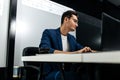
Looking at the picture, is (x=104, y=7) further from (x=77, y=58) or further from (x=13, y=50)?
(x=77, y=58)

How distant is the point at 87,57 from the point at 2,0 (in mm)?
2210

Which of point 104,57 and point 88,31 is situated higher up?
point 88,31

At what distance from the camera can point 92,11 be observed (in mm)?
5164

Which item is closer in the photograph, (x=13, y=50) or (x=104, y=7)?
(x=13, y=50)

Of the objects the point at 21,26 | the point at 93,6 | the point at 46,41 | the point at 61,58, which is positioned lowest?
the point at 61,58

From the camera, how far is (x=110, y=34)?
42.1 inches

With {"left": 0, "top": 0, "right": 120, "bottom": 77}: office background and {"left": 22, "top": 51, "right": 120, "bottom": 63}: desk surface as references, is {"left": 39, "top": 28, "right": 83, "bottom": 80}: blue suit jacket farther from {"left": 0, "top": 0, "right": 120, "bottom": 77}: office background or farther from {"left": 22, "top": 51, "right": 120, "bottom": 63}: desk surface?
{"left": 0, "top": 0, "right": 120, "bottom": 77}: office background

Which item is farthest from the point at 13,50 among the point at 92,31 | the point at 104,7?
the point at 104,7

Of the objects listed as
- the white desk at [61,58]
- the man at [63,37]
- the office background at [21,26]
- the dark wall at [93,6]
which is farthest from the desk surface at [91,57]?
the dark wall at [93,6]

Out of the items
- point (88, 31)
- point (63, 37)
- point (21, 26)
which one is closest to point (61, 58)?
point (63, 37)

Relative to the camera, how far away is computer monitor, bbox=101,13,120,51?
1.04m

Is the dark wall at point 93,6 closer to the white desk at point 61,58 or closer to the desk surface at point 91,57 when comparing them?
the white desk at point 61,58

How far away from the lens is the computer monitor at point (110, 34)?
1038 mm

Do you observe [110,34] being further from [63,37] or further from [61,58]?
[63,37]
